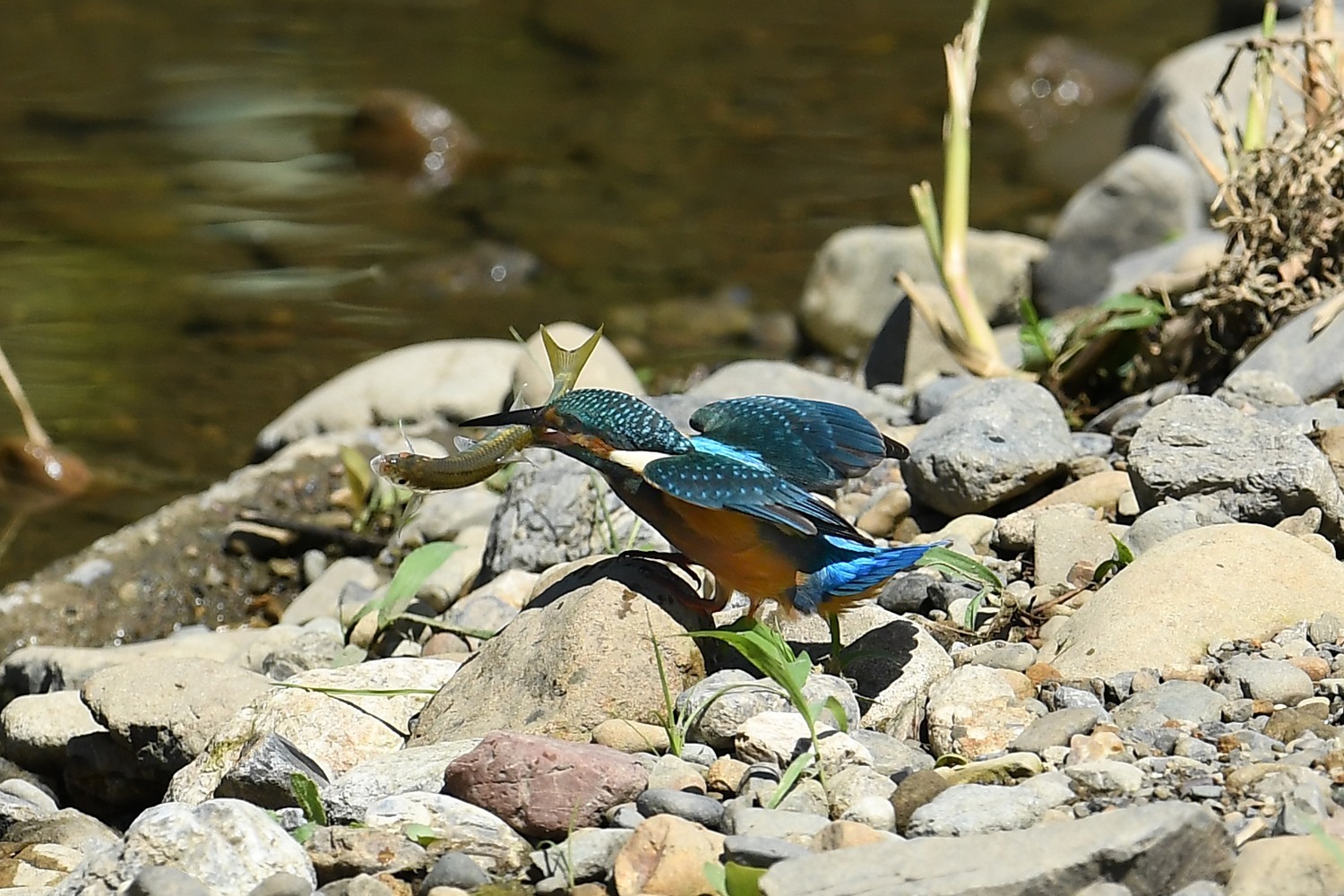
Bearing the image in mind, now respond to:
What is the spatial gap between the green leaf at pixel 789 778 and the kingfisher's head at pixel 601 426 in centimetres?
60

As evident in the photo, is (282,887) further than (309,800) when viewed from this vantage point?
No

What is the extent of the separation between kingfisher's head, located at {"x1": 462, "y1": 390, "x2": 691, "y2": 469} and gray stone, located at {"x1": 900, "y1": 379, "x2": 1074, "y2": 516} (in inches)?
39.9

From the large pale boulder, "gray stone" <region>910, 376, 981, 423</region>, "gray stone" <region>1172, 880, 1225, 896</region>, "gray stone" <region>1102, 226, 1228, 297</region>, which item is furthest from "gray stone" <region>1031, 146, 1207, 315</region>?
"gray stone" <region>1172, 880, 1225, 896</region>

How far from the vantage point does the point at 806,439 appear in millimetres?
3160

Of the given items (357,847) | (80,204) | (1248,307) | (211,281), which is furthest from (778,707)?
(80,204)

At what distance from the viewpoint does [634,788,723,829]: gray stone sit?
2641 mm

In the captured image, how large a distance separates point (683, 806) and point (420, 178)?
770 cm

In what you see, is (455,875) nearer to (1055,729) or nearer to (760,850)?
(760,850)

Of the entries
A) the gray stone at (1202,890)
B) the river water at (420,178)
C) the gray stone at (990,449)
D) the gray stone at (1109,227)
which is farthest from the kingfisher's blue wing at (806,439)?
the gray stone at (1109,227)

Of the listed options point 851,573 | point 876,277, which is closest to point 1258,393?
point 851,573

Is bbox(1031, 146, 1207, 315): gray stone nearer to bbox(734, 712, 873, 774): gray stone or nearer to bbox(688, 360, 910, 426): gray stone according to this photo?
bbox(688, 360, 910, 426): gray stone

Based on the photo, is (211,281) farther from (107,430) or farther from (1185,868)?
(1185,868)

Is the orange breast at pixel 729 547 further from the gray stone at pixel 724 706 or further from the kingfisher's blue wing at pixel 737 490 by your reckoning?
the gray stone at pixel 724 706

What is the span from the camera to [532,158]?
10.1 m
